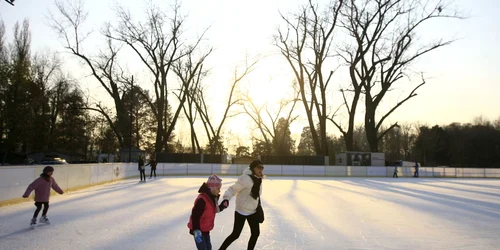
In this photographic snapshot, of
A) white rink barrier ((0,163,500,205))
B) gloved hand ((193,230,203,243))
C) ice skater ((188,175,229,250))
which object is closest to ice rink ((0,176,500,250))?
white rink barrier ((0,163,500,205))

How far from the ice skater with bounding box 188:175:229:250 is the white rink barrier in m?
9.15

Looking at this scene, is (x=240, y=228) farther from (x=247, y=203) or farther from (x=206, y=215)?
(x=206, y=215)

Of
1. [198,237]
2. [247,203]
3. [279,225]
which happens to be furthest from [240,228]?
[279,225]

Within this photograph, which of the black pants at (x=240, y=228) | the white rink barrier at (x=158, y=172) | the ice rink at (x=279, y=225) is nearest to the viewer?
the black pants at (x=240, y=228)

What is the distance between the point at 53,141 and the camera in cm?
5303

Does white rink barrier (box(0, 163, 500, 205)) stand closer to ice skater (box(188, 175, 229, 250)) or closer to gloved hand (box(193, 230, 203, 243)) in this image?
ice skater (box(188, 175, 229, 250))

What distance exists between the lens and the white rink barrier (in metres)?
A: 12.8

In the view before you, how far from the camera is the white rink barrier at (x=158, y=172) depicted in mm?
12797

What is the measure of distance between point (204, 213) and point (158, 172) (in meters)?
28.2

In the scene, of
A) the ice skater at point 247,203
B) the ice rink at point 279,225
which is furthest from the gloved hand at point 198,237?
the ice rink at point 279,225

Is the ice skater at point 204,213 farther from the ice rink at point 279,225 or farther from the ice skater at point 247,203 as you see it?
the ice rink at point 279,225

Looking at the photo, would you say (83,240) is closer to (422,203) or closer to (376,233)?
(376,233)

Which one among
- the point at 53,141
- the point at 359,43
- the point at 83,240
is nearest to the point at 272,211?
the point at 83,240

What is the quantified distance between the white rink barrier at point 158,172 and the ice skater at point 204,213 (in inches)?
360
